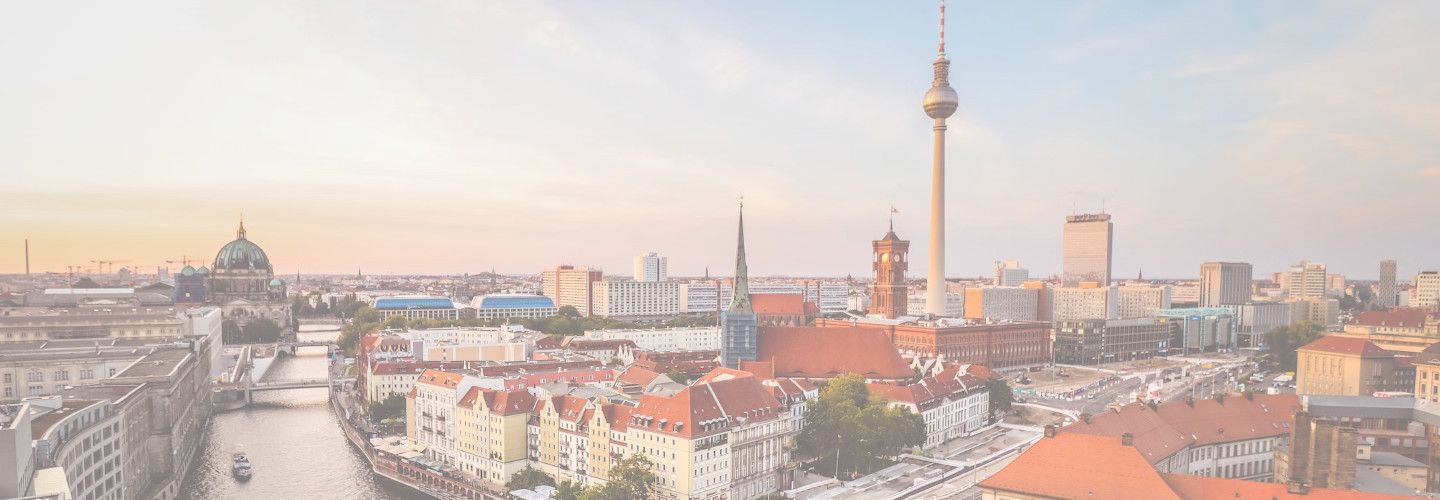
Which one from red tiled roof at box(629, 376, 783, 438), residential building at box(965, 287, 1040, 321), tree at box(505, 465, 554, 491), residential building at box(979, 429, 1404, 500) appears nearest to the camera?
residential building at box(979, 429, 1404, 500)

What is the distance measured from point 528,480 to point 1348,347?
2384 inches

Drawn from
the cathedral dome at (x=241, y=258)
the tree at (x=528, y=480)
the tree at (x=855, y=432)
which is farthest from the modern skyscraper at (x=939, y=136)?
the cathedral dome at (x=241, y=258)

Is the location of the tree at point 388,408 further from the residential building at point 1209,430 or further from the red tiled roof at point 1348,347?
the red tiled roof at point 1348,347

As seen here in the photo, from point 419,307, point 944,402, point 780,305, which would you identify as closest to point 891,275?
point 780,305

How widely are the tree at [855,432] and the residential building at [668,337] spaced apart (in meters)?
55.6

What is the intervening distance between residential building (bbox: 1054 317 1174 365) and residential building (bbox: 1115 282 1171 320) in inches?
2395

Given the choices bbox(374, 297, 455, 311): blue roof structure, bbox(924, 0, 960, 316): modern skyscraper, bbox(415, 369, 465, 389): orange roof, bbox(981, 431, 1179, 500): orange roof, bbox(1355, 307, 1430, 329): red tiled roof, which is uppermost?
bbox(924, 0, 960, 316): modern skyscraper

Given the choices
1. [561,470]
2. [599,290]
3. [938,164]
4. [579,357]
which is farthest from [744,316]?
[599,290]

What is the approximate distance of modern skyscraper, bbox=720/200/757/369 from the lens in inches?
2680

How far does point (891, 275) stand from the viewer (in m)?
110

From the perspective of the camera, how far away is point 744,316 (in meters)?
68.2

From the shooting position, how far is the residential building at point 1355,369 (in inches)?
2292

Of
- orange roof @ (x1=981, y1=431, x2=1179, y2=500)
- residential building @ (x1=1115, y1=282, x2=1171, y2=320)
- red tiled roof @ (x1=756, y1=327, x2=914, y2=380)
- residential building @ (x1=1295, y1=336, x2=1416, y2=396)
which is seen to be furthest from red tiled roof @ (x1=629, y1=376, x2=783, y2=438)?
residential building @ (x1=1115, y1=282, x2=1171, y2=320)

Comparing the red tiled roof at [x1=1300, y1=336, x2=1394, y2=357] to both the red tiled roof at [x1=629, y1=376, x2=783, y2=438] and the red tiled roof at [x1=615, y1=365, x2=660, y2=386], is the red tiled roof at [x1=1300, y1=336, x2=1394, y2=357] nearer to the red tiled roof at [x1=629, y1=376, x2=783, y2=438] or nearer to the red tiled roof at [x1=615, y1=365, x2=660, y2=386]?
the red tiled roof at [x1=629, y1=376, x2=783, y2=438]
